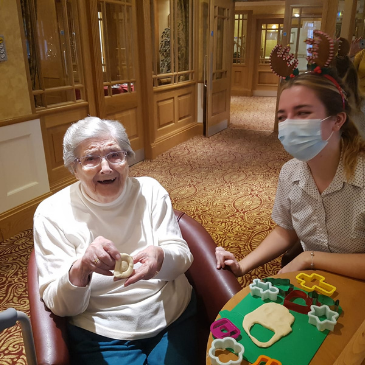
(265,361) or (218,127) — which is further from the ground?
(265,361)

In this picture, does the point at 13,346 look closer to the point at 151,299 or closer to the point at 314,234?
the point at 151,299

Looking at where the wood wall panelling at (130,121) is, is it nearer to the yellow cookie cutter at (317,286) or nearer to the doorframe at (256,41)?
the yellow cookie cutter at (317,286)

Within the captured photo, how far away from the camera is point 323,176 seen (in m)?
1.30

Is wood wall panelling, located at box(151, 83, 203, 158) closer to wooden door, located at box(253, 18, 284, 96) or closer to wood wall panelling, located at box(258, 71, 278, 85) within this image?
wooden door, located at box(253, 18, 284, 96)

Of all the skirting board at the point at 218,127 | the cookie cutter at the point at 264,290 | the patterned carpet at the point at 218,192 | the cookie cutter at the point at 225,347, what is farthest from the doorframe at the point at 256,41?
the cookie cutter at the point at 225,347

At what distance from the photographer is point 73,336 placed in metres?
1.20

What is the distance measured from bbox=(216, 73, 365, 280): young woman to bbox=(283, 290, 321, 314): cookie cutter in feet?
0.62

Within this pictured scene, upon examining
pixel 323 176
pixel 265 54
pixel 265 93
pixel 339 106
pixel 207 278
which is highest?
pixel 265 54

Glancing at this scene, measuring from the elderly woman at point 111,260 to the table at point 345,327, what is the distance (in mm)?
314

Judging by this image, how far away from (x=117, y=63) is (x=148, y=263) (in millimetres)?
3786

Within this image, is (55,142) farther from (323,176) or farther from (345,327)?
(345,327)

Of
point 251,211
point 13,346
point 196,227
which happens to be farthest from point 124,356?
point 251,211

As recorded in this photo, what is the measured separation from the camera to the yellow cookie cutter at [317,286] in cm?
107

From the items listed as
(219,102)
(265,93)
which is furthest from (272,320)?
(265,93)
